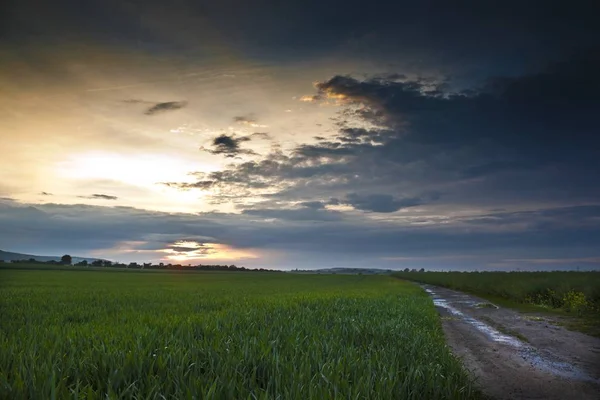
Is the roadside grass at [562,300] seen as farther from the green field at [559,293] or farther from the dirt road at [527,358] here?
the dirt road at [527,358]

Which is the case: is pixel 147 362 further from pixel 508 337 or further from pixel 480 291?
pixel 480 291

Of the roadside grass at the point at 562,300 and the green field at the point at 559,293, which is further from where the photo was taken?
the green field at the point at 559,293

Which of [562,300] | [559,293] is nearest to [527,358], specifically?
[562,300]

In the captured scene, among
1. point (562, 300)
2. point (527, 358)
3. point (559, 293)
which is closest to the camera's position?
point (527, 358)

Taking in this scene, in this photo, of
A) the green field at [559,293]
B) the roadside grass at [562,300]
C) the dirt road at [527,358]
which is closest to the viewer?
the dirt road at [527,358]

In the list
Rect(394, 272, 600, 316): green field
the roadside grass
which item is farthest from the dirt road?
Rect(394, 272, 600, 316): green field

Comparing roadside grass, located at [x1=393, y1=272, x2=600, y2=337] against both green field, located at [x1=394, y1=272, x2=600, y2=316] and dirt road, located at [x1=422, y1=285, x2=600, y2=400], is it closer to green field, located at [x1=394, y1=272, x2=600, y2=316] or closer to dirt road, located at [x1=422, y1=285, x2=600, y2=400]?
green field, located at [x1=394, y1=272, x2=600, y2=316]

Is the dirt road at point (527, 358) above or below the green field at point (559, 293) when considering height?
below

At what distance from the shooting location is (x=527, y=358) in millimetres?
13086

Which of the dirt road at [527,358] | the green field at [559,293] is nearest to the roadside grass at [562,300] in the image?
the green field at [559,293]

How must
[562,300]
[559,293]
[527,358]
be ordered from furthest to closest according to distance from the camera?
[559,293]
[562,300]
[527,358]

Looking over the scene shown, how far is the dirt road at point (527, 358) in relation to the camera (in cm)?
952

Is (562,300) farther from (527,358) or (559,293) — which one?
(527,358)

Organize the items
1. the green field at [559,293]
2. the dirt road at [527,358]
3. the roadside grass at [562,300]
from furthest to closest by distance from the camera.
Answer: the green field at [559,293]
the roadside grass at [562,300]
the dirt road at [527,358]
